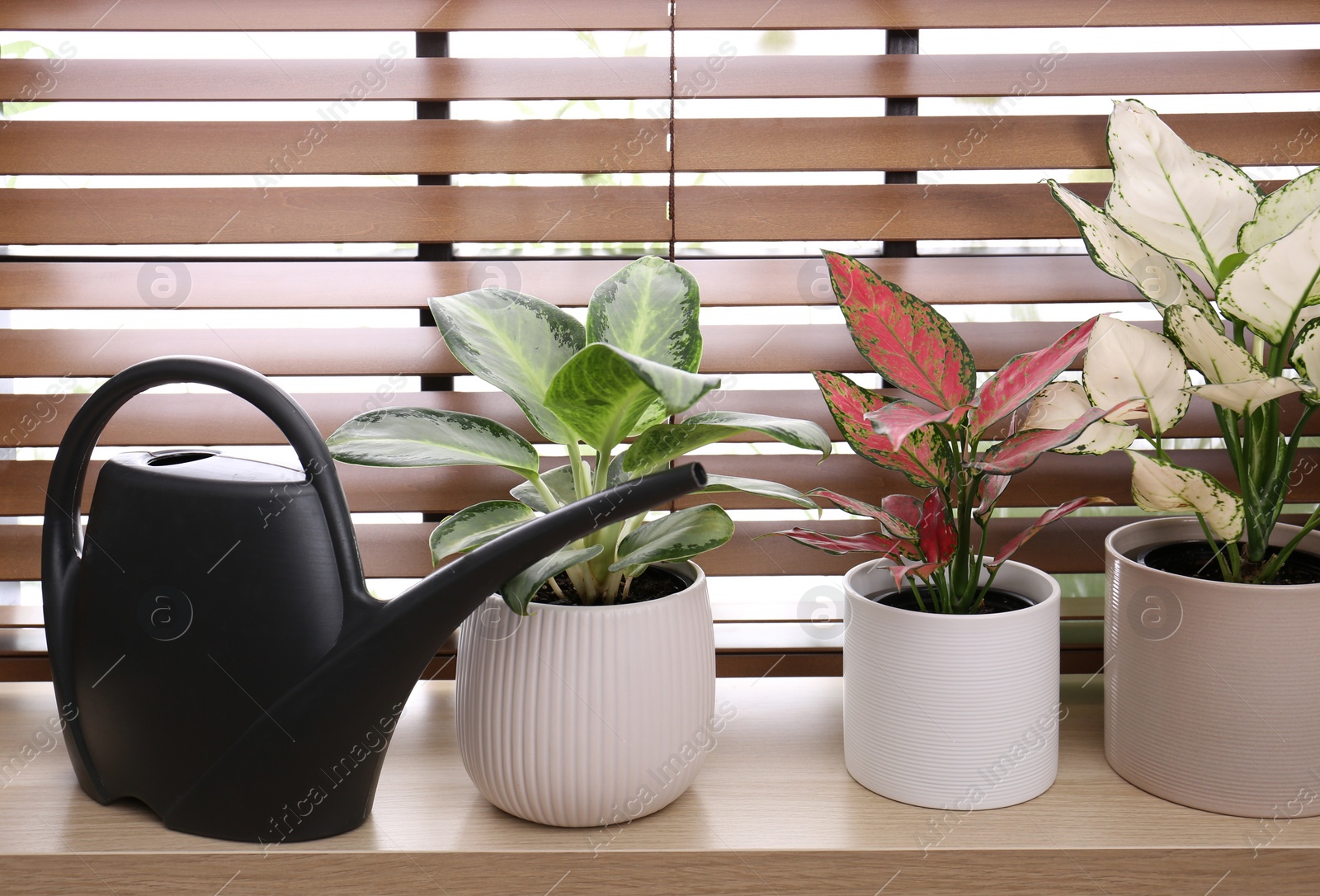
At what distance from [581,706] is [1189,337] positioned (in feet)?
1.77

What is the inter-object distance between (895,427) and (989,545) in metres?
0.38

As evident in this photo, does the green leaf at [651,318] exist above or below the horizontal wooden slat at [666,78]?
below

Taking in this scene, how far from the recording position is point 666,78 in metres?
0.94

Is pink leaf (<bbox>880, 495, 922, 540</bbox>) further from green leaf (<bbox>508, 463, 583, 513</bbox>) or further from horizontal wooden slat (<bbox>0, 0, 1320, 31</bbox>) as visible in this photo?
horizontal wooden slat (<bbox>0, 0, 1320, 31</bbox>)

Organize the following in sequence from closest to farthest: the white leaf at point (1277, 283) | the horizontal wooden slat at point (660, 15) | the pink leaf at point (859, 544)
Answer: the white leaf at point (1277, 283) → the pink leaf at point (859, 544) → the horizontal wooden slat at point (660, 15)

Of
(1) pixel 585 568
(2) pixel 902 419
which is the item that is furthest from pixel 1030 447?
(1) pixel 585 568

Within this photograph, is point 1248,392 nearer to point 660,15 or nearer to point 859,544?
point 859,544

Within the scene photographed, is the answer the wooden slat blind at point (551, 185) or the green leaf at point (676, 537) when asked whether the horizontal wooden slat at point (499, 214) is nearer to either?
the wooden slat blind at point (551, 185)

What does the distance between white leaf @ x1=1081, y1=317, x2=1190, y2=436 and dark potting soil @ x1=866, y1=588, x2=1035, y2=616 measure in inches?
7.1

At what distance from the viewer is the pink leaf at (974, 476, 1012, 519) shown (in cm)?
76

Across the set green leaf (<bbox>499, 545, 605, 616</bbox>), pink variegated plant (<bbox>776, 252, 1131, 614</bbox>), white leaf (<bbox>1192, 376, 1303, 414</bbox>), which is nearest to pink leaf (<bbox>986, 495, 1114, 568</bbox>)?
pink variegated plant (<bbox>776, 252, 1131, 614</bbox>)

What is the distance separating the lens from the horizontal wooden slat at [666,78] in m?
0.94

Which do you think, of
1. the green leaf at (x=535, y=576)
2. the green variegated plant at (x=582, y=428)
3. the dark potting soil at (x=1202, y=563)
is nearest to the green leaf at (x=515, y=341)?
the green variegated plant at (x=582, y=428)

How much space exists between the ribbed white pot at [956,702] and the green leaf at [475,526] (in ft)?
0.93
